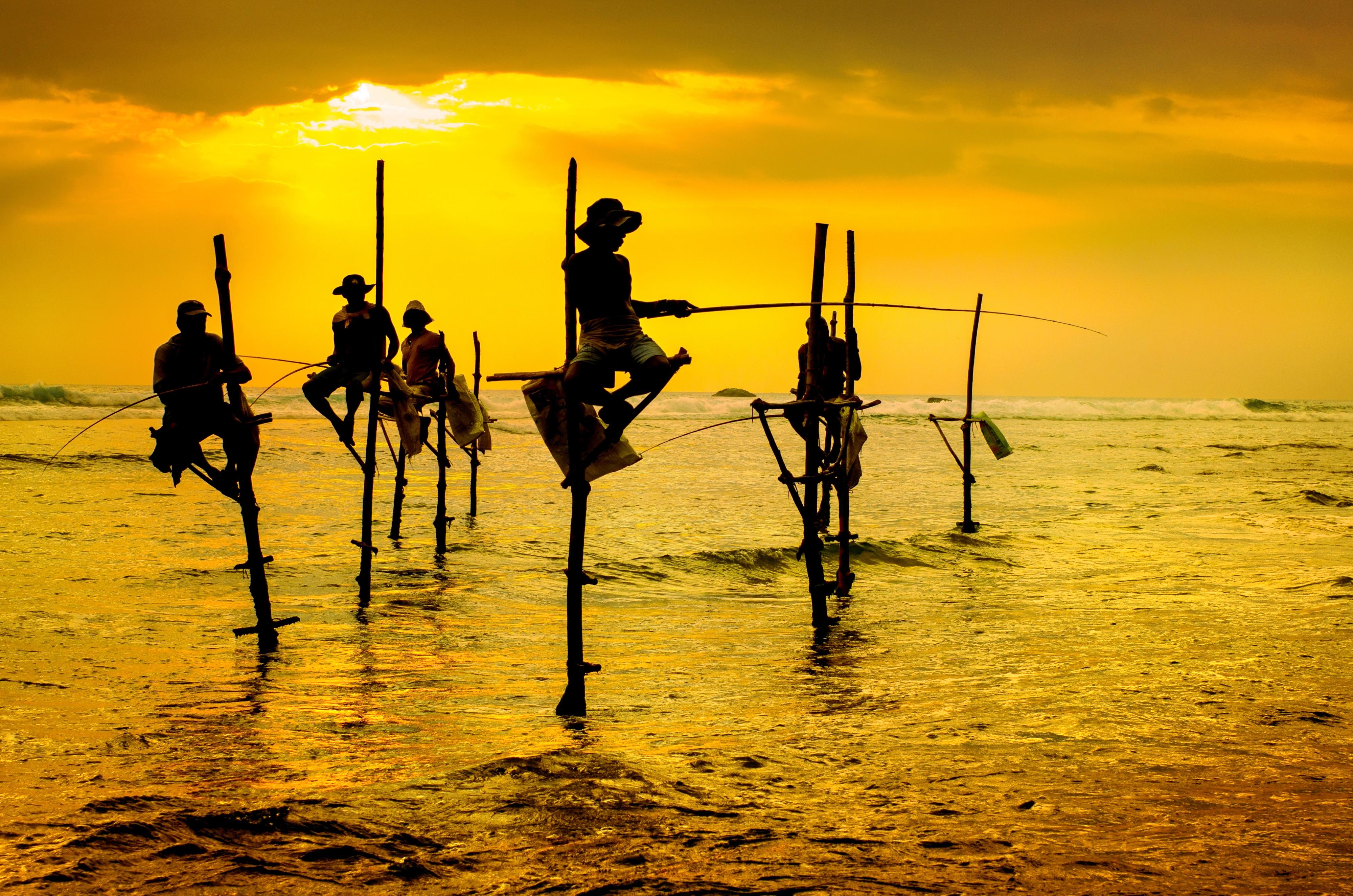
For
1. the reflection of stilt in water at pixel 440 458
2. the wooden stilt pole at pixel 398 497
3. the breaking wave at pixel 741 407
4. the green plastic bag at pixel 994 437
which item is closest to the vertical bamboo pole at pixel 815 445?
the reflection of stilt in water at pixel 440 458

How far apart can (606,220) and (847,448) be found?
201 inches

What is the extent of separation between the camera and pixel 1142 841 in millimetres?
5234

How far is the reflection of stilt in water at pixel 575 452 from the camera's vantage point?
266 inches

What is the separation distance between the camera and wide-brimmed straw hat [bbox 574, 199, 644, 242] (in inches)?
259

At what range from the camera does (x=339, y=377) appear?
11.1m

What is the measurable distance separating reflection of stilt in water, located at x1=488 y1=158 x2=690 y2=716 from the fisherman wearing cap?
6.53m

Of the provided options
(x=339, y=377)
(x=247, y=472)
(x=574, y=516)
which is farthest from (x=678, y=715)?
(x=339, y=377)

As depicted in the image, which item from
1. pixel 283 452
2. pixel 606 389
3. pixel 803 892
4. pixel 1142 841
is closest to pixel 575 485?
pixel 606 389

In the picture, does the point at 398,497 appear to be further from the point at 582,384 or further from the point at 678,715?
the point at 582,384

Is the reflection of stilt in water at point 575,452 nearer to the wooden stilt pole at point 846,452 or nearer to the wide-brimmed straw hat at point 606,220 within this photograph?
the wide-brimmed straw hat at point 606,220

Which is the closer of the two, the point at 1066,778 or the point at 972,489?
the point at 1066,778

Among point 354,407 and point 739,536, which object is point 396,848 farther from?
point 739,536

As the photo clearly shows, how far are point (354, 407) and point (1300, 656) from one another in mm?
9499

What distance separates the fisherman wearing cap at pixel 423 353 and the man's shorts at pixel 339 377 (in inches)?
88.4
